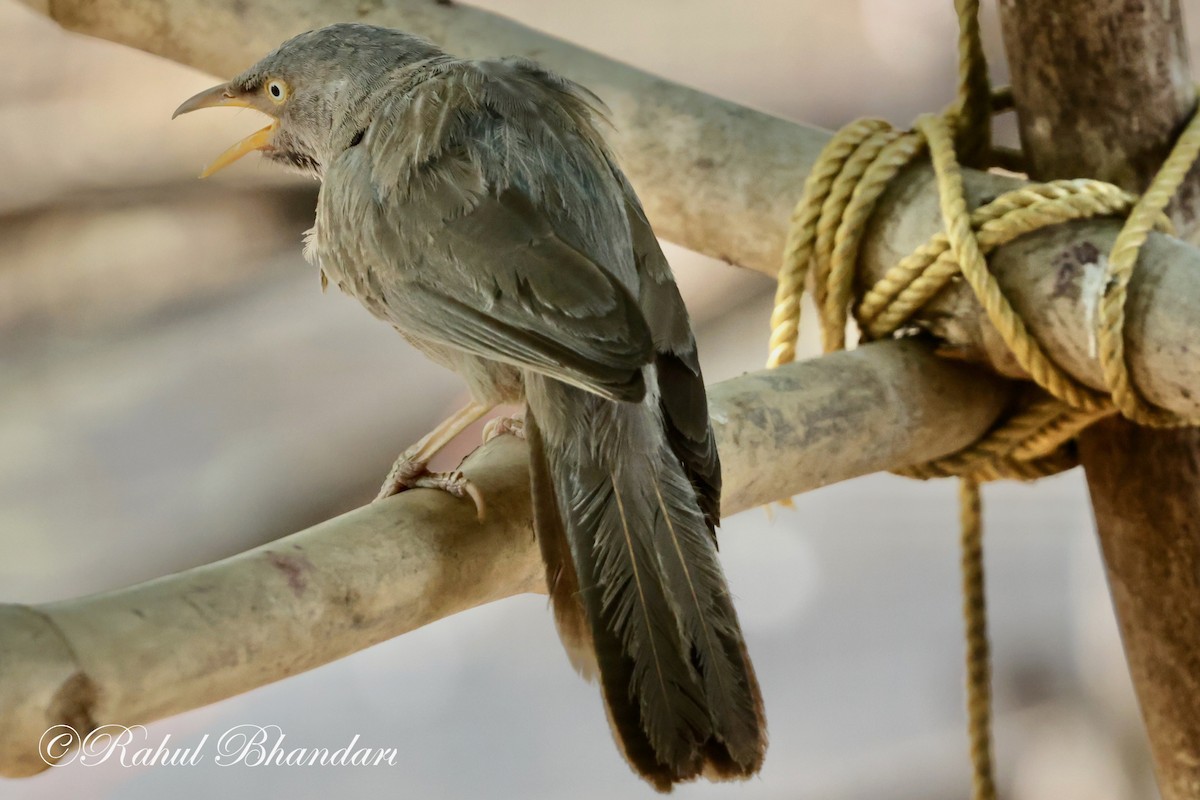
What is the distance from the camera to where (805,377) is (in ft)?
5.37

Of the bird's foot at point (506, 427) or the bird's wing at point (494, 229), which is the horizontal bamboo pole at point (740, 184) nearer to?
the bird's wing at point (494, 229)

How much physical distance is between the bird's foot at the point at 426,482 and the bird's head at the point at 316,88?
45 centimetres

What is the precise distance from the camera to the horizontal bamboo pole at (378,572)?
0.97 meters

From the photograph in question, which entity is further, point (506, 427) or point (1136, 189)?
point (1136, 189)

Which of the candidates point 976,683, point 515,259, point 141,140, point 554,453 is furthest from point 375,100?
point 141,140

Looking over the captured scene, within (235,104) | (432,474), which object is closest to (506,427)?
(432,474)

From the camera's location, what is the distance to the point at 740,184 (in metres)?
1.96

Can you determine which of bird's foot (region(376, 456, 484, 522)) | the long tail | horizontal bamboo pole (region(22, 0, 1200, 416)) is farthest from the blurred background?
the long tail

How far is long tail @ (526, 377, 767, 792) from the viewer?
1186mm

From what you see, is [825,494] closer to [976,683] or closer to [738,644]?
[976,683]

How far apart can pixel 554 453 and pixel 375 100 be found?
0.57 metres

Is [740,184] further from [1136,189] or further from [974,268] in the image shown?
[1136,189]

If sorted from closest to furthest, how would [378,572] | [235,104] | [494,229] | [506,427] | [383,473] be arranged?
[378,572], [494,229], [506,427], [235,104], [383,473]

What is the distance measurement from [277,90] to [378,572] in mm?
885
